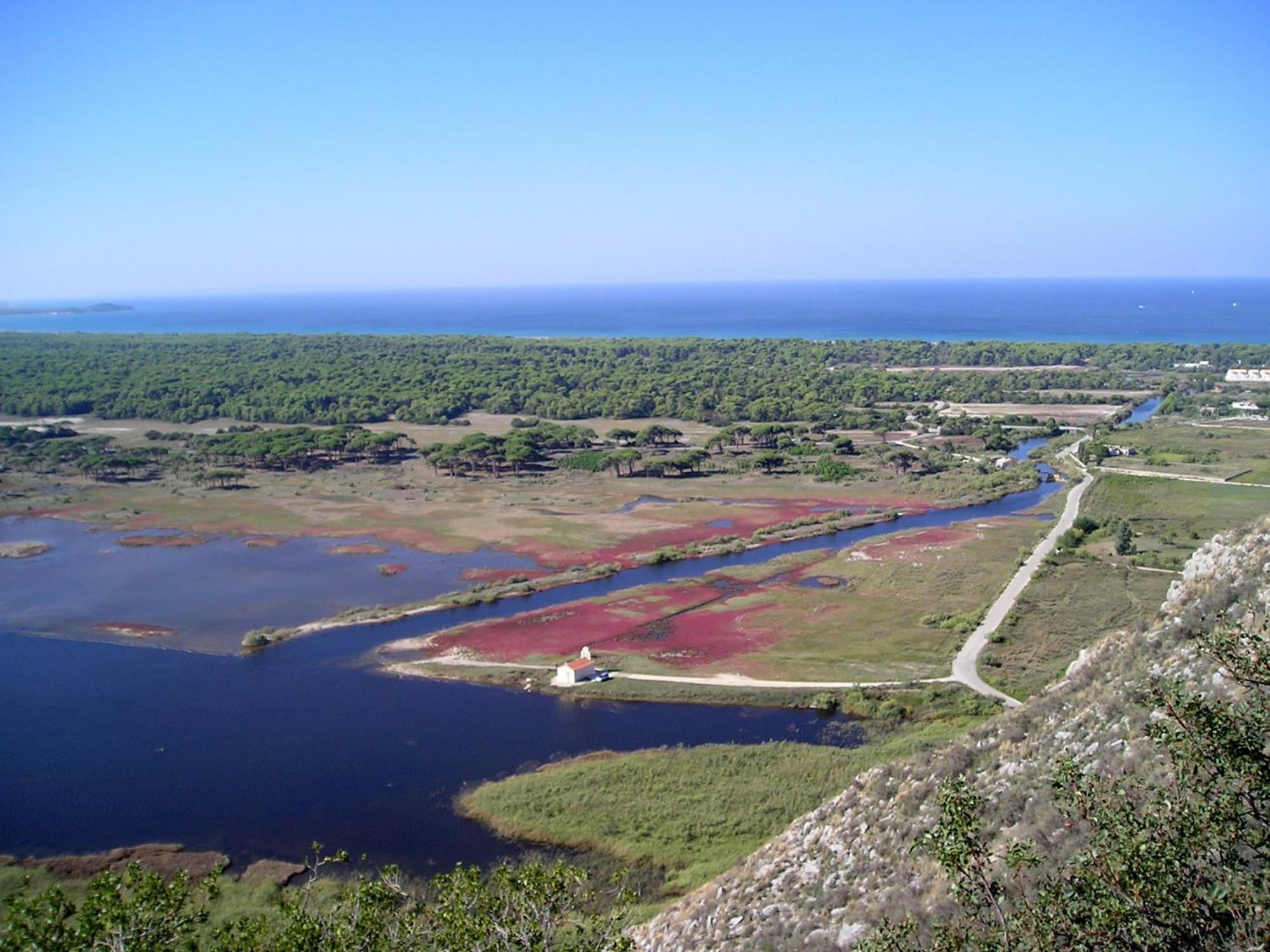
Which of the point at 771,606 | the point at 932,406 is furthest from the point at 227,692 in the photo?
the point at 932,406

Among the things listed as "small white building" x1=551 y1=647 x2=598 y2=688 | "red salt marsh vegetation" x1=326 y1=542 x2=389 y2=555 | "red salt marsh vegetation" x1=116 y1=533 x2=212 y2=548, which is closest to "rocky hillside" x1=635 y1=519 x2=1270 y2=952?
"small white building" x1=551 y1=647 x2=598 y2=688

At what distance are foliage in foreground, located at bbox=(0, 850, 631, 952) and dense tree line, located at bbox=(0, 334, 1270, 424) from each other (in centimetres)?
9791

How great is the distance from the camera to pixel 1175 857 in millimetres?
9125

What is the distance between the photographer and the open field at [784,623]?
1553 inches

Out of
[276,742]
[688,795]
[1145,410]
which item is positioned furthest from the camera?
[1145,410]

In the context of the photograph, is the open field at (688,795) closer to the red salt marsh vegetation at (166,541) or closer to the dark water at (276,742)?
the dark water at (276,742)

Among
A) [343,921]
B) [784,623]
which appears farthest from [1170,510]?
[343,921]

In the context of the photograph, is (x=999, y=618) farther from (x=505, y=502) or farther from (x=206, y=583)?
(x=206, y=583)

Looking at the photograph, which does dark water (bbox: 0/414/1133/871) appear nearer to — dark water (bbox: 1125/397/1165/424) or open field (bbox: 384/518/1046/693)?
open field (bbox: 384/518/1046/693)

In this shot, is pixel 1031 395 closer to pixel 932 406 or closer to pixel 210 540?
pixel 932 406

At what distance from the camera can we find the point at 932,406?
117 metres

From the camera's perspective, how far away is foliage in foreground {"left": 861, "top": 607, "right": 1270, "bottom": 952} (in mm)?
8883

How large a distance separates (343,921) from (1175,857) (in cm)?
1000

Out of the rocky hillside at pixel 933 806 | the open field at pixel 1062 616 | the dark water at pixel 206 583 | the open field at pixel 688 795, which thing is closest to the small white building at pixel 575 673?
the open field at pixel 688 795
